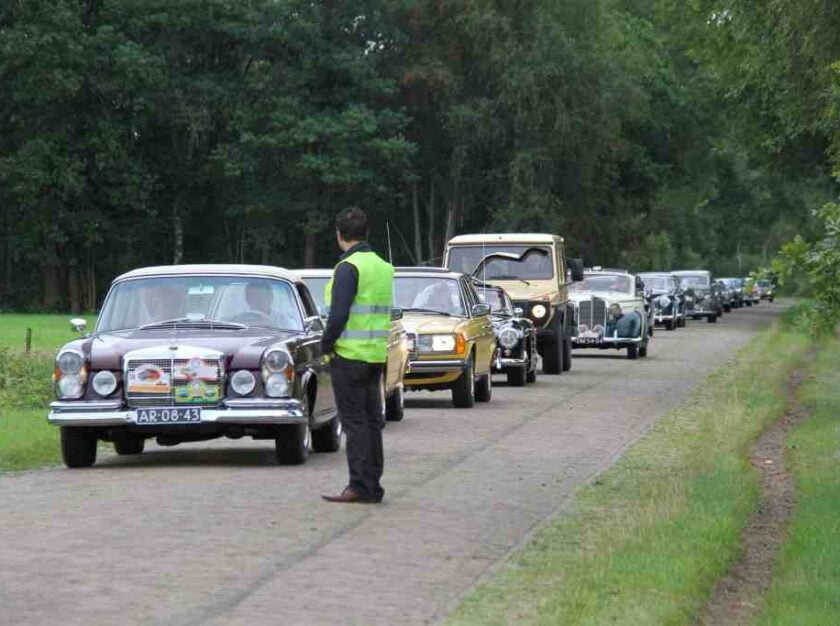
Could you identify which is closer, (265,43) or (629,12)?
(265,43)

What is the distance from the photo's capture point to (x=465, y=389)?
24.4 m

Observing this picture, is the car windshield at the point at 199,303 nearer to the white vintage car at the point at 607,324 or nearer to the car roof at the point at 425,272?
the car roof at the point at 425,272

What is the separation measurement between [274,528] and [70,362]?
425 cm

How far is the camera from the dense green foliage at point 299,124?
73125 mm

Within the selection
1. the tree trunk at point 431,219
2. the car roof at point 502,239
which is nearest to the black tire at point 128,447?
the car roof at point 502,239

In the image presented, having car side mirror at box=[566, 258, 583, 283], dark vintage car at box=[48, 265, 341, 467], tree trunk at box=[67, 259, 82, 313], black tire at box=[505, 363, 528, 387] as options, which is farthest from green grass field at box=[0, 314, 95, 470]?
A: tree trunk at box=[67, 259, 82, 313]

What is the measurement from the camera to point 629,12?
89.2m

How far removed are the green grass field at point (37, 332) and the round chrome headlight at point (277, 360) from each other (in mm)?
16344

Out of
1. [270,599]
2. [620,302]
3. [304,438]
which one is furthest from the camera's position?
[620,302]

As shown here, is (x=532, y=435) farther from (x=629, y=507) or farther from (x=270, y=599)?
(x=270, y=599)

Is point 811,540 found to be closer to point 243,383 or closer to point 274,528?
→ point 274,528

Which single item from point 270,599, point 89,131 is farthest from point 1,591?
point 89,131

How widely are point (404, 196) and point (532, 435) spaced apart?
5863 cm

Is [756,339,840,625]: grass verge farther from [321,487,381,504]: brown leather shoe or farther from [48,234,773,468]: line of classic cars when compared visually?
[321,487,381,504]: brown leather shoe
